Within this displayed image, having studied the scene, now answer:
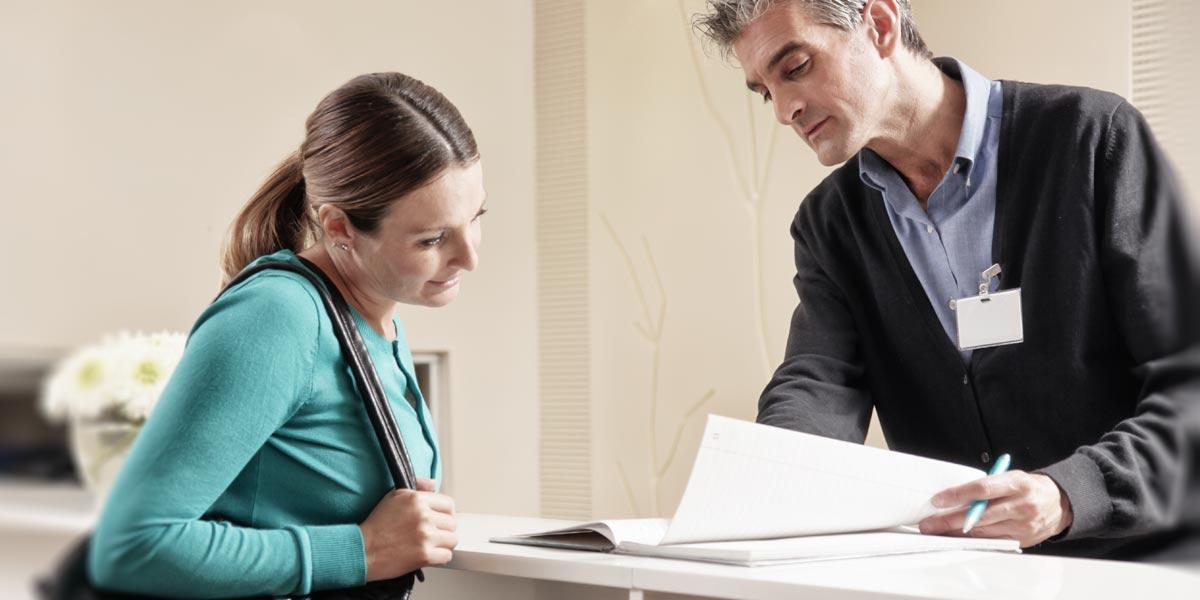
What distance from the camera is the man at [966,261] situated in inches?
66.1

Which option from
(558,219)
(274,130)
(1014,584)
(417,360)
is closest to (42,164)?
(274,130)

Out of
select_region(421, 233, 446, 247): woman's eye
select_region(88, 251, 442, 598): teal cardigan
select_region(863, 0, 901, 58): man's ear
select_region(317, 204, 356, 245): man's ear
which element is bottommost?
select_region(88, 251, 442, 598): teal cardigan

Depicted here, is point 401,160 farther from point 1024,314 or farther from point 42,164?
point 42,164

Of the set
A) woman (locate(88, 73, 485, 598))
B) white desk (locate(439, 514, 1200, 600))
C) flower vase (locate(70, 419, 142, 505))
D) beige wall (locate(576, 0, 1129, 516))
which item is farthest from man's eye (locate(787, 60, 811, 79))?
beige wall (locate(576, 0, 1129, 516))

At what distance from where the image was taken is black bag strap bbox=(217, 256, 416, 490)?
133 centimetres

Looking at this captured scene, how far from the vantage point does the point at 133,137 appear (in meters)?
2.73

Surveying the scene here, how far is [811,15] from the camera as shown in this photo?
1.89 m

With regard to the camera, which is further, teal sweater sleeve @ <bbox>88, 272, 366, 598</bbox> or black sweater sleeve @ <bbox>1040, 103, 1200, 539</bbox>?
black sweater sleeve @ <bbox>1040, 103, 1200, 539</bbox>

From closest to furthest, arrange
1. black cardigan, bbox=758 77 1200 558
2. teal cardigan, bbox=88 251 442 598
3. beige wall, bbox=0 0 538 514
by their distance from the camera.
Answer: teal cardigan, bbox=88 251 442 598 → black cardigan, bbox=758 77 1200 558 → beige wall, bbox=0 0 538 514

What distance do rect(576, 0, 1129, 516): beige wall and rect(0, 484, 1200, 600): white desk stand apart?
2.62 meters

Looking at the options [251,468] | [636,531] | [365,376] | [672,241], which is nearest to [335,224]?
[365,376]

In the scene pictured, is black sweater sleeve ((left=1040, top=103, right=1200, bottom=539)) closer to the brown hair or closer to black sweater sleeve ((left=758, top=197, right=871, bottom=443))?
black sweater sleeve ((left=758, top=197, right=871, bottom=443))

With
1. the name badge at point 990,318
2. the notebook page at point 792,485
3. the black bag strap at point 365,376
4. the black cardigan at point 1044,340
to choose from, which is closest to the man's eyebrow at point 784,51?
the black cardigan at point 1044,340

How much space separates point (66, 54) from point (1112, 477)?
2.31m
